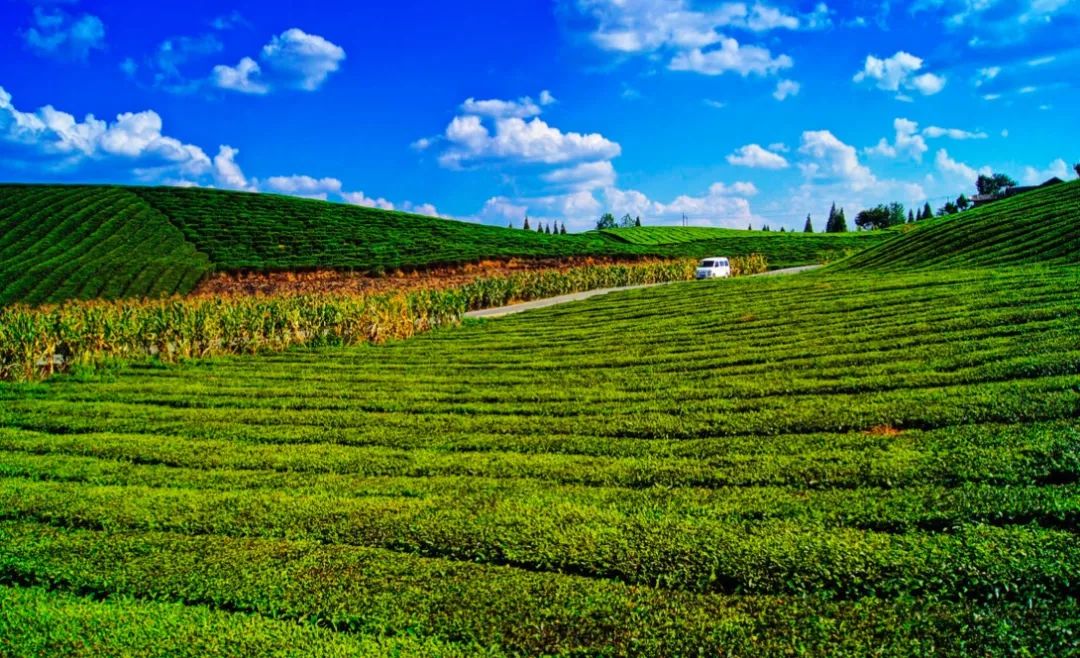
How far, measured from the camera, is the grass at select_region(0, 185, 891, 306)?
120ft

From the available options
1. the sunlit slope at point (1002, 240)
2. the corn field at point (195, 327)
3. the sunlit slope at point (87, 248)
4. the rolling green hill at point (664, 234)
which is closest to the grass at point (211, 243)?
the sunlit slope at point (87, 248)

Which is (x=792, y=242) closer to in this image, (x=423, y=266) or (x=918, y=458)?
(x=423, y=266)

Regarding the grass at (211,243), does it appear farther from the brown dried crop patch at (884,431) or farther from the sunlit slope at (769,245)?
the brown dried crop patch at (884,431)

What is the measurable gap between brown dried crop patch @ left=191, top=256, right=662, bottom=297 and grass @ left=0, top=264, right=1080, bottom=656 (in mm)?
26803

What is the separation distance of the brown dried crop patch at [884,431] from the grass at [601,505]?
0.19 ft

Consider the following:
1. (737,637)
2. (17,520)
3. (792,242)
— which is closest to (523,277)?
(17,520)

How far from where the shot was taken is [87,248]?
43.0 meters

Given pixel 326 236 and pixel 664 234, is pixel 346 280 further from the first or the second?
pixel 664 234

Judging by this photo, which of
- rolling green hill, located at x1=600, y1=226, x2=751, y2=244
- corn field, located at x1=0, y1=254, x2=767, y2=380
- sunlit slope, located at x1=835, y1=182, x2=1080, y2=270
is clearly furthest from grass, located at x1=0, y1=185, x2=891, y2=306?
sunlit slope, located at x1=835, y1=182, x2=1080, y2=270

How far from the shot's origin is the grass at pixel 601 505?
4.77 metres

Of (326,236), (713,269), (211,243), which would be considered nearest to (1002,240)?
(713,269)

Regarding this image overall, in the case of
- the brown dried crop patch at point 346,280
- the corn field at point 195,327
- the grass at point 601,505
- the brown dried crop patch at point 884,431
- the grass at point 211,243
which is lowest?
the grass at point 601,505

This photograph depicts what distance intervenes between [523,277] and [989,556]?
30554 millimetres

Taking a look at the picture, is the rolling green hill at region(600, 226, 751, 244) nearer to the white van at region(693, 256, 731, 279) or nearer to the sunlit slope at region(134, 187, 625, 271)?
the sunlit slope at region(134, 187, 625, 271)
